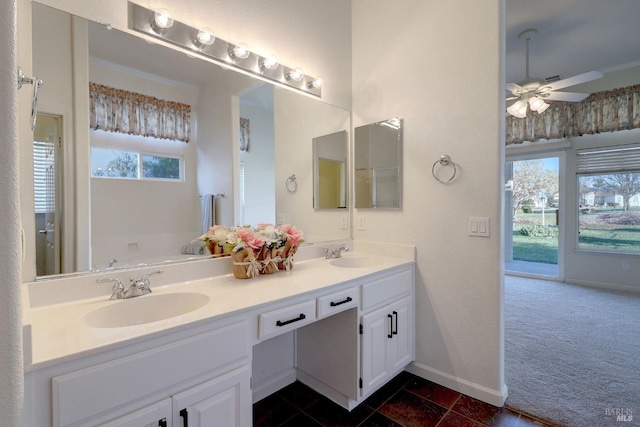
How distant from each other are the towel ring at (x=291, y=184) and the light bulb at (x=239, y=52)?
2.78 feet

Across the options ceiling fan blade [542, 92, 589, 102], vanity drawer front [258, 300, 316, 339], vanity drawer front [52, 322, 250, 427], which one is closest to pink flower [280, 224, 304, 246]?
vanity drawer front [258, 300, 316, 339]

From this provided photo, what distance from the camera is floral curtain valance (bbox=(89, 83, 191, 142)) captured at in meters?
1.36

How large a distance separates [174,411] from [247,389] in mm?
279

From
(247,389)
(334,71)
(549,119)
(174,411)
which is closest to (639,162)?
(549,119)

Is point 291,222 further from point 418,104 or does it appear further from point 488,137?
point 488,137

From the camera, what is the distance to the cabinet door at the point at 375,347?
1.72 metres

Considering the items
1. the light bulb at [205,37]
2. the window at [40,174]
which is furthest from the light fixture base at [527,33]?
the window at [40,174]

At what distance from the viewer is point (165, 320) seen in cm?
101

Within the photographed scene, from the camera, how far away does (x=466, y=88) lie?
6.22ft

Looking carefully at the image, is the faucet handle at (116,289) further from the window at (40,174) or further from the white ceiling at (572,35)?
the white ceiling at (572,35)

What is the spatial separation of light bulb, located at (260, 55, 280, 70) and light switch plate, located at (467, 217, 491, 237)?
1.58 meters

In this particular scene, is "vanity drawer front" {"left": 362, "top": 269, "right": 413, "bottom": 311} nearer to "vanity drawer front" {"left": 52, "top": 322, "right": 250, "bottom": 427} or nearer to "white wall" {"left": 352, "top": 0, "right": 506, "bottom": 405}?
"white wall" {"left": 352, "top": 0, "right": 506, "bottom": 405}

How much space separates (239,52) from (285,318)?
59.0 inches

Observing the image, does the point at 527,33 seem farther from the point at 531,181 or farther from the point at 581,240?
the point at 581,240
